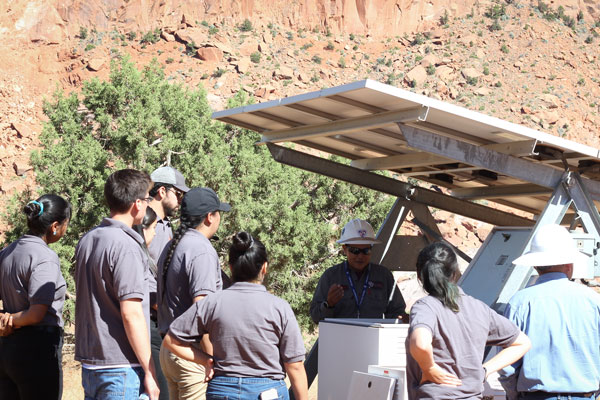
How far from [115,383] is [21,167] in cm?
5470

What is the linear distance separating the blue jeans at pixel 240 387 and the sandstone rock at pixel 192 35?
2869 inches

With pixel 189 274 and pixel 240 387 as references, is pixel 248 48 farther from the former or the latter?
pixel 240 387

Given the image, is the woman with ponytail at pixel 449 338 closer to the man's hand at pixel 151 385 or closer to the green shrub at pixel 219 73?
the man's hand at pixel 151 385

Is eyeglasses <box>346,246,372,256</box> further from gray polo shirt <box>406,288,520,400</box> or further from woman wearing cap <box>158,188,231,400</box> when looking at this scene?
gray polo shirt <box>406,288,520,400</box>

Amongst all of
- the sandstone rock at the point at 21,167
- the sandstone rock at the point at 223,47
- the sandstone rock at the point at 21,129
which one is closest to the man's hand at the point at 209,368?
the sandstone rock at the point at 21,167

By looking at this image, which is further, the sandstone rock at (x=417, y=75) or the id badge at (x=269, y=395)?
the sandstone rock at (x=417, y=75)

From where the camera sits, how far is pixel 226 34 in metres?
76.8

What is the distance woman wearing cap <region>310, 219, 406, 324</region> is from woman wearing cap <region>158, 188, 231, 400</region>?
2.02m

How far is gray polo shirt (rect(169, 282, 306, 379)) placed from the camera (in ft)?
12.5

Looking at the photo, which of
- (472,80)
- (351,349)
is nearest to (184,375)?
(351,349)

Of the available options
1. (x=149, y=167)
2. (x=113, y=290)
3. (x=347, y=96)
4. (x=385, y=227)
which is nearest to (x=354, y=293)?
(x=385, y=227)

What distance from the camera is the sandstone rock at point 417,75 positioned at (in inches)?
2781

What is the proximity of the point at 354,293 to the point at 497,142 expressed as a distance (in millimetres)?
1776

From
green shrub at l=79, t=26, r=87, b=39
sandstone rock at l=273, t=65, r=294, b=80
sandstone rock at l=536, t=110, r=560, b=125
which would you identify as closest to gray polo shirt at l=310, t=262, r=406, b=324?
sandstone rock at l=536, t=110, r=560, b=125
